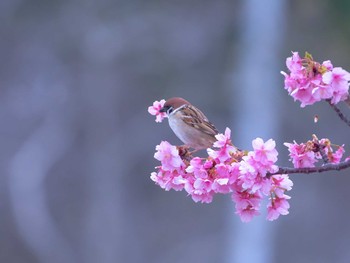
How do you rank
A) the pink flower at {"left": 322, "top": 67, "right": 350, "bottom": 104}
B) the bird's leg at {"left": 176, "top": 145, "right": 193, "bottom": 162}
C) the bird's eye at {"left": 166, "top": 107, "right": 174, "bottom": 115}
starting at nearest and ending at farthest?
the pink flower at {"left": 322, "top": 67, "right": 350, "bottom": 104} < the bird's leg at {"left": 176, "top": 145, "right": 193, "bottom": 162} < the bird's eye at {"left": 166, "top": 107, "right": 174, "bottom": 115}

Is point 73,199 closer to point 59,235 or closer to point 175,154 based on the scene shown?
point 59,235

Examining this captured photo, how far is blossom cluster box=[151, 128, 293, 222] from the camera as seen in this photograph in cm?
230

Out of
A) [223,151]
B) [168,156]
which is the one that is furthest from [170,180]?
[223,151]

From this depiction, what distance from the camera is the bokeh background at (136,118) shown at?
35.0 feet

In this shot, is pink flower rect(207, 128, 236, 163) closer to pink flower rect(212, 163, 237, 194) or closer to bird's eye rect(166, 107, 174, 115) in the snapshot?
pink flower rect(212, 163, 237, 194)

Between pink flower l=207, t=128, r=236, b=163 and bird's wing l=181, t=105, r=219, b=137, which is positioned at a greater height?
bird's wing l=181, t=105, r=219, b=137

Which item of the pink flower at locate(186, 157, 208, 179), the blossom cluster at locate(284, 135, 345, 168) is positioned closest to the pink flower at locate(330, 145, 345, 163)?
the blossom cluster at locate(284, 135, 345, 168)

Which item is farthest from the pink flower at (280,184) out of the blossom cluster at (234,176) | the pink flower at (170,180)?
the pink flower at (170,180)

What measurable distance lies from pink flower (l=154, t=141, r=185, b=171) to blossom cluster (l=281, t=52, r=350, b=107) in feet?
1.09

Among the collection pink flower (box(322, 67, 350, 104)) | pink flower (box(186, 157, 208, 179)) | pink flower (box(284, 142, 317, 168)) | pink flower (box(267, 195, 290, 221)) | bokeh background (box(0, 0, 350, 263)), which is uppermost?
bokeh background (box(0, 0, 350, 263))

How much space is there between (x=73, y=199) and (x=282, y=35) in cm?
337

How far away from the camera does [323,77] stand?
229 centimetres

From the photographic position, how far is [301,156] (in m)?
2.45

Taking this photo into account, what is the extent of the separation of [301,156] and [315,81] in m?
0.22
